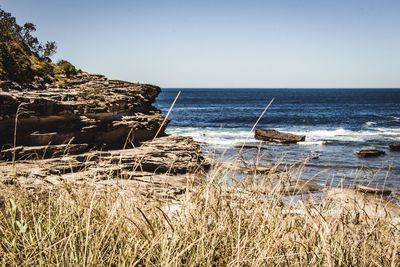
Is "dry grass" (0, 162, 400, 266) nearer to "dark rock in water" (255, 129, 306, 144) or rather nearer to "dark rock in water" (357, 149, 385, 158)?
"dark rock in water" (357, 149, 385, 158)

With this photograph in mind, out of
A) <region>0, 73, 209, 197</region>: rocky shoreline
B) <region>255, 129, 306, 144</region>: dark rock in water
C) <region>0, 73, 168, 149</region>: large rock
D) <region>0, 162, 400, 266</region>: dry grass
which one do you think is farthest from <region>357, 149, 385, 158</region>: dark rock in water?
<region>0, 162, 400, 266</region>: dry grass

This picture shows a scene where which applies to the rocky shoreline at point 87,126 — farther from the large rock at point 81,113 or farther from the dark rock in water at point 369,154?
the dark rock in water at point 369,154

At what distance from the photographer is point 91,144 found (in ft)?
42.3

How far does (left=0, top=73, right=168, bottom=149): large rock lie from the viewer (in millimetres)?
10414

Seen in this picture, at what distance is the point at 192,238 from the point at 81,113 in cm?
1197

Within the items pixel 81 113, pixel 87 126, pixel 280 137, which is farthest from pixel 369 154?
pixel 81 113

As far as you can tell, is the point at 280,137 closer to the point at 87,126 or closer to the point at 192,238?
the point at 87,126

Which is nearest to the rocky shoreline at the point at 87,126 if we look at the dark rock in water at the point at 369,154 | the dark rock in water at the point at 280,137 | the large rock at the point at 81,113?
the large rock at the point at 81,113

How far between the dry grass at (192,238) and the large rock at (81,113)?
7.27 meters

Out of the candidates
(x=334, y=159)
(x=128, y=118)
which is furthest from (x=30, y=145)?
(x=334, y=159)

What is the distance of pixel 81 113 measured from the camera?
1244 cm

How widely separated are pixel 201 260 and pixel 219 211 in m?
0.57

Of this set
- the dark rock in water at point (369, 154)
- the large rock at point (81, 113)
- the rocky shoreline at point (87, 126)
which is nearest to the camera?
the rocky shoreline at point (87, 126)

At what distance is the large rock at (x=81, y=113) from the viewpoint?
1041cm
